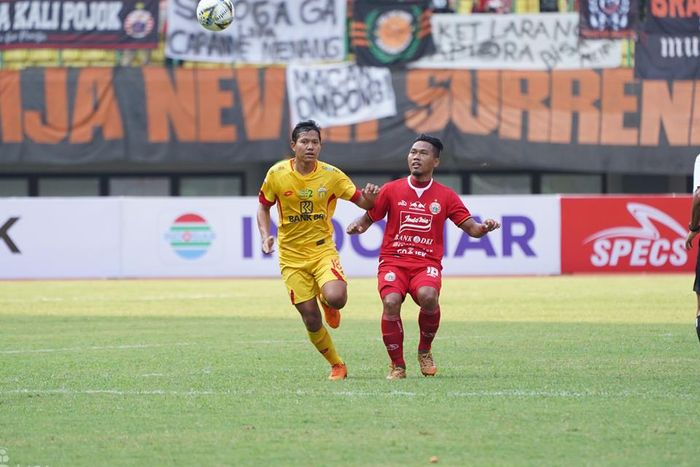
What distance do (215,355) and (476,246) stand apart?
48.0ft

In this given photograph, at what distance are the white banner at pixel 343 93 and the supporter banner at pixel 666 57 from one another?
6.02 meters

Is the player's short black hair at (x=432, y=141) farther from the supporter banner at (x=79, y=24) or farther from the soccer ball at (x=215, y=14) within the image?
the supporter banner at (x=79, y=24)

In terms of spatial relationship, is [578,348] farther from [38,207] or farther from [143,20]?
[143,20]

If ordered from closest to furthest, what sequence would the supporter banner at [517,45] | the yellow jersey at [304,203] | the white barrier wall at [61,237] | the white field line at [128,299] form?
the yellow jersey at [304,203] → the white field line at [128,299] → the white barrier wall at [61,237] → the supporter banner at [517,45]

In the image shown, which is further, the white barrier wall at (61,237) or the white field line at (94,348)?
the white barrier wall at (61,237)

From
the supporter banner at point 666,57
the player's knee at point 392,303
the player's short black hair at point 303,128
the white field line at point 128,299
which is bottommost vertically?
the white field line at point 128,299

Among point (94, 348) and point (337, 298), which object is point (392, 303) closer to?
point (337, 298)

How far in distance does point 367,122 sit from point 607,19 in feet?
20.4

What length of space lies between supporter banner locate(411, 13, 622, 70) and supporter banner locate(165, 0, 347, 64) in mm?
2297

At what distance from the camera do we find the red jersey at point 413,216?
10.8m

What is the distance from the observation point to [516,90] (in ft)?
112

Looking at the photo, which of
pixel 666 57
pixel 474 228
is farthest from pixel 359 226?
pixel 666 57

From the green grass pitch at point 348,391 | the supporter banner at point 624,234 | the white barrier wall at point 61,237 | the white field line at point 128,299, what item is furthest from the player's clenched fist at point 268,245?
the supporter banner at point 624,234

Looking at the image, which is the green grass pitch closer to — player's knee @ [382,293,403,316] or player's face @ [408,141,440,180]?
player's knee @ [382,293,403,316]
